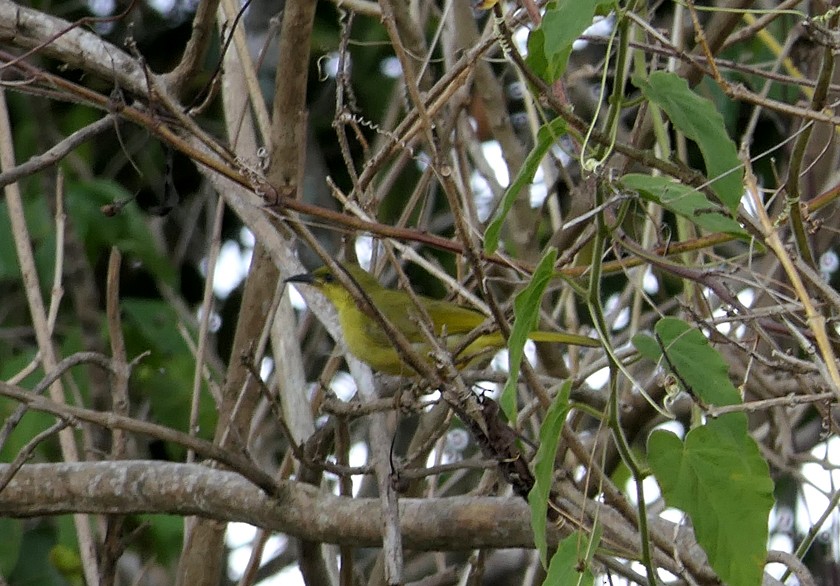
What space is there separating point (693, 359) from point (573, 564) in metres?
0.34

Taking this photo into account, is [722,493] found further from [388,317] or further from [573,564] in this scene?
[388,317]

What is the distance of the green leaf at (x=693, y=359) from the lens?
68.4 inches

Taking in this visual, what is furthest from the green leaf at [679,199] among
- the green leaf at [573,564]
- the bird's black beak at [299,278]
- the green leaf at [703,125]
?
the bird's black beak at [299,278]

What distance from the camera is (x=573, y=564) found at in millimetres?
1779

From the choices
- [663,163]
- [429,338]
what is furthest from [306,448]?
[663,163]

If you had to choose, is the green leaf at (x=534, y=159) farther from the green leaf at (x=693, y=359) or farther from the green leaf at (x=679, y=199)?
the green leaf at (x=693, y=359)

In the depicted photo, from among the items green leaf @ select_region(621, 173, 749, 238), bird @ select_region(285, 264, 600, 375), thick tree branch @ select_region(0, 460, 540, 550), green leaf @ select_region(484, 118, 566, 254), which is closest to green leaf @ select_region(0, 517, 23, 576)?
thick tree branch @ select_region(0, 460, 540, 550)

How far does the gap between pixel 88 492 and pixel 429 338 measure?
1096 mm

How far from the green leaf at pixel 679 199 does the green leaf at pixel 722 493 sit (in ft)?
0.97

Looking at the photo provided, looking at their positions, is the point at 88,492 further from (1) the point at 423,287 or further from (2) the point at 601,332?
(1) the point at 423,287

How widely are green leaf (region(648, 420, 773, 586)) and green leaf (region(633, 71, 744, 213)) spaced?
0.34 metres

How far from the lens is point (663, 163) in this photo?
2.00m

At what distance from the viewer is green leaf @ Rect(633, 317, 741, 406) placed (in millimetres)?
1736

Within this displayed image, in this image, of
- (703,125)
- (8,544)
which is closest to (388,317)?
(8,544)
